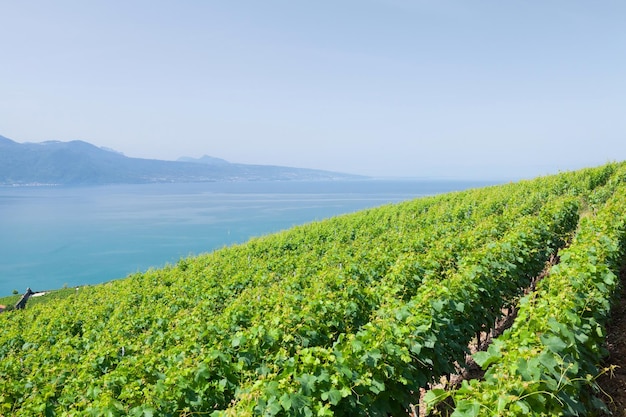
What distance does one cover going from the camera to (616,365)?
556 centimetres

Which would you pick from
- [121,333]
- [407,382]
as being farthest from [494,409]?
[121,333]

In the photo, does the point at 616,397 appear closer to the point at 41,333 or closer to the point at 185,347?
the point at 185,347

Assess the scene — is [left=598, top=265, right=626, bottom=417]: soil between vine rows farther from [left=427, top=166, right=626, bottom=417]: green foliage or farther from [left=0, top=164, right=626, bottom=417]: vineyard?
[left=0, top=164, right=626, bottom=417]: vineyard

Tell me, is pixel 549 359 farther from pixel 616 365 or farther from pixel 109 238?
pixel 109 238

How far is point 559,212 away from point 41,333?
763 inches

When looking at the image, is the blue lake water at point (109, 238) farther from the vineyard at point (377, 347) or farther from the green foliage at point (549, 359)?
the green foliage at point (549, 359)

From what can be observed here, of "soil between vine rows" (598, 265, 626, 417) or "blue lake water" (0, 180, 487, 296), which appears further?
"blue lake water" (0, 180, 487, 296)

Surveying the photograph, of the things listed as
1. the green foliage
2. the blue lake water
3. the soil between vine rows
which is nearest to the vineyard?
the green foliage

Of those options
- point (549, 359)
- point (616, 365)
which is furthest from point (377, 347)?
point (616, 365)

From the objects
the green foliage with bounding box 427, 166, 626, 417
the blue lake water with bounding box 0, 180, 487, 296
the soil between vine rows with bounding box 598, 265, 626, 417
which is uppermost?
the green foliage with bounding box 427, 166, 626, 417

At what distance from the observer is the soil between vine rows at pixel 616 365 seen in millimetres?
5155

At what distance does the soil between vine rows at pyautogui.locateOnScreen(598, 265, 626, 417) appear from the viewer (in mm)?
5155

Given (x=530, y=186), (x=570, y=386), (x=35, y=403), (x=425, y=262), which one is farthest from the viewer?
(x=530, y=186)

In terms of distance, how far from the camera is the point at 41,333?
14.0 m
